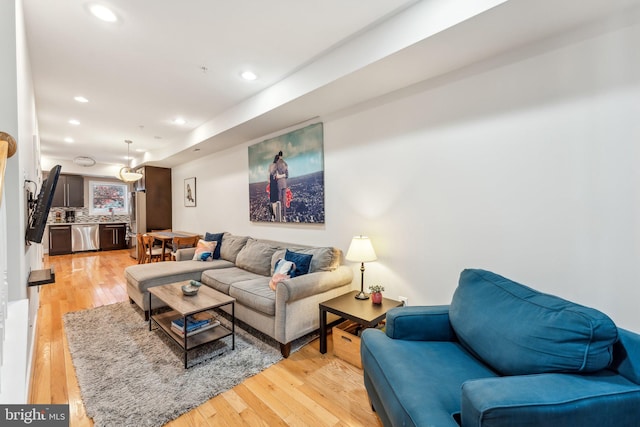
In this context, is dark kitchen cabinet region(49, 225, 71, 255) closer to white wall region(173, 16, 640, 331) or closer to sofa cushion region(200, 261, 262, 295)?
sofa cushion region(200, 261, 262, 295)

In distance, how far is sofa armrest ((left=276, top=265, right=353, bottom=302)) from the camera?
2.40 meters

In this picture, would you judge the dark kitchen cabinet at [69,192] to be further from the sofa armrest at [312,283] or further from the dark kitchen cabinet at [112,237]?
the sofa armrest at [312,283]

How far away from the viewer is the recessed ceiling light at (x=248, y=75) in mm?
2797

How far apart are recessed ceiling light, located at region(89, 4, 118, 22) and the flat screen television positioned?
1.15 metres

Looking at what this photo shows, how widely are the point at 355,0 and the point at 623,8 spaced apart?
1.57 meters

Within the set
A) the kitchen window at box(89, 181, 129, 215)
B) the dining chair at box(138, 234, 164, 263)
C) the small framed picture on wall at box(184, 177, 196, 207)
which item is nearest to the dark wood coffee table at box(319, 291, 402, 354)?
the dining chair at box(138, 234, 164, 263)

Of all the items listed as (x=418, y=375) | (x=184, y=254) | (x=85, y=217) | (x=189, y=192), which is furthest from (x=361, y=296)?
(x=85, y=217)

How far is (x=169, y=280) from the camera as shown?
3377 mm

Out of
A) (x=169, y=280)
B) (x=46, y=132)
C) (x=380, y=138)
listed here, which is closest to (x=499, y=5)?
(x=380, y=138)

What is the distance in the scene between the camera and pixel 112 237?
8.21m

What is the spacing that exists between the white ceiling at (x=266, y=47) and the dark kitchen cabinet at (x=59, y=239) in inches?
206

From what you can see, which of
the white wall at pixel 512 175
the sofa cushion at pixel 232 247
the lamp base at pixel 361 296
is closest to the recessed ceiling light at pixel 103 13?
the white wall at pixel 512 175

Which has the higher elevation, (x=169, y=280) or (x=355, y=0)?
(x=355, y=0)

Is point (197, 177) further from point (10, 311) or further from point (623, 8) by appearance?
point (623, 8)
